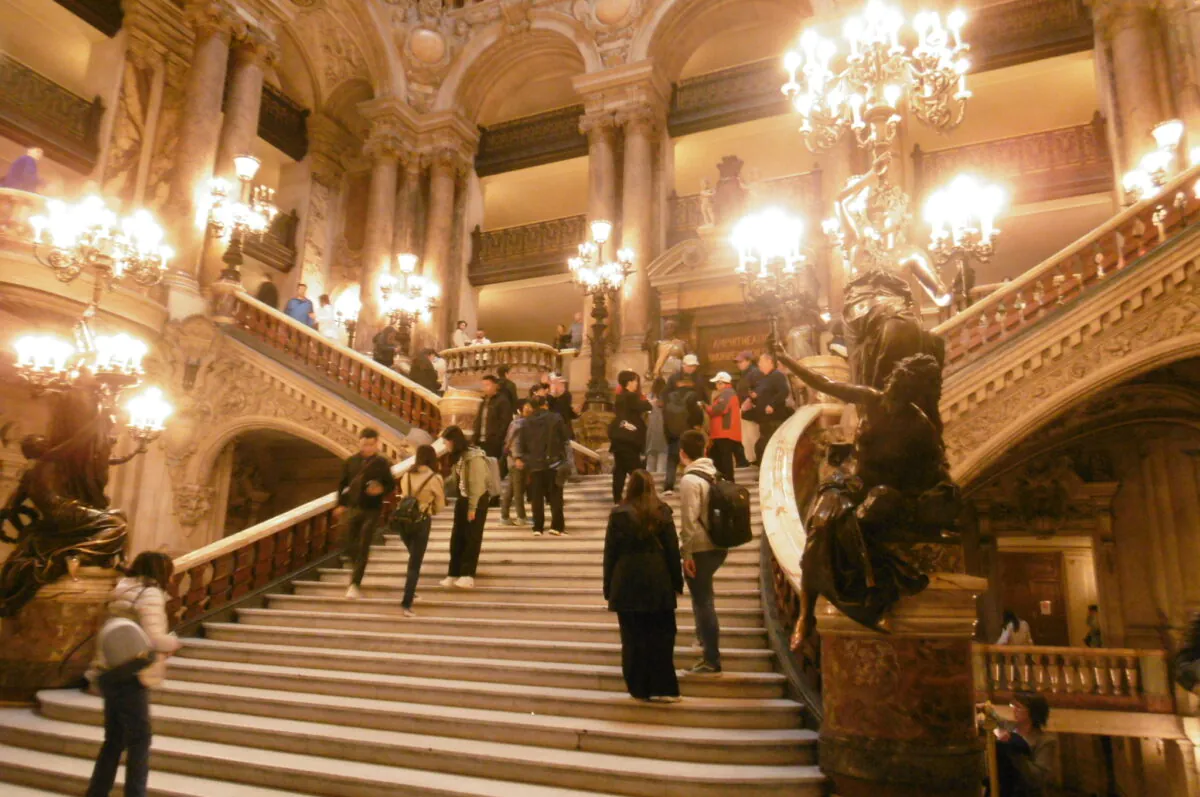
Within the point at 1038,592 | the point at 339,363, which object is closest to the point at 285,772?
the point at 339,363

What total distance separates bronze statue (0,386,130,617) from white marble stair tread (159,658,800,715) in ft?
3.86

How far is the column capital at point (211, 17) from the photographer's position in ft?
46.9

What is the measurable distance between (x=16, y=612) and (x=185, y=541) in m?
7.75

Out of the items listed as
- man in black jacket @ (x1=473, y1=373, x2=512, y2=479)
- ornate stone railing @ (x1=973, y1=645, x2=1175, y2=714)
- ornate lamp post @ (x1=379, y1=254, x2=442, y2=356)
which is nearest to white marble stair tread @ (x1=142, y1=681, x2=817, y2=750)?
man in black jacket @ (x1=473, y1=373, x2=512, y2=479)

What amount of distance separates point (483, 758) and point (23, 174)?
10774 millimetres

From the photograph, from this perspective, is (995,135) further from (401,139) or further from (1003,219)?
(401,139)

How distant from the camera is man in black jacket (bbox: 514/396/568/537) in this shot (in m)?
7.87

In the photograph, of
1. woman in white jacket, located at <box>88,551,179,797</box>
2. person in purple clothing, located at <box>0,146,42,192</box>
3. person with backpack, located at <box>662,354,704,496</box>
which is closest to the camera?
woman in white jacket, located at <box>88,551,179,797</box>

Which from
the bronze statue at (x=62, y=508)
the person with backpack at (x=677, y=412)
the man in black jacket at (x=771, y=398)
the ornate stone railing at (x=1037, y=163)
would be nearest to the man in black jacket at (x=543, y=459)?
the person with backpack at (x=677, y=412)

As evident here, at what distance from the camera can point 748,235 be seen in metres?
8.38

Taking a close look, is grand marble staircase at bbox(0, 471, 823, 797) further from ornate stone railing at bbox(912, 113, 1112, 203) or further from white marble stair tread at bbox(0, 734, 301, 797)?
ornate stone railing at bbox(912, 113, 1112, 203)

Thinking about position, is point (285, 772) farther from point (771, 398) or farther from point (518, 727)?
point (771, 398)

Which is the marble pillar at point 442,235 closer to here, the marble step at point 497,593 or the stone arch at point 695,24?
the stone arch at point 695,24

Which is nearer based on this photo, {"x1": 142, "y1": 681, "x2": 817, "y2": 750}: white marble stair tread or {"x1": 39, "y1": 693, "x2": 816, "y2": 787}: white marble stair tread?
{"x1": 39, "y1": 693, "x2": 816, "y2": 787}: white marble stair tread
